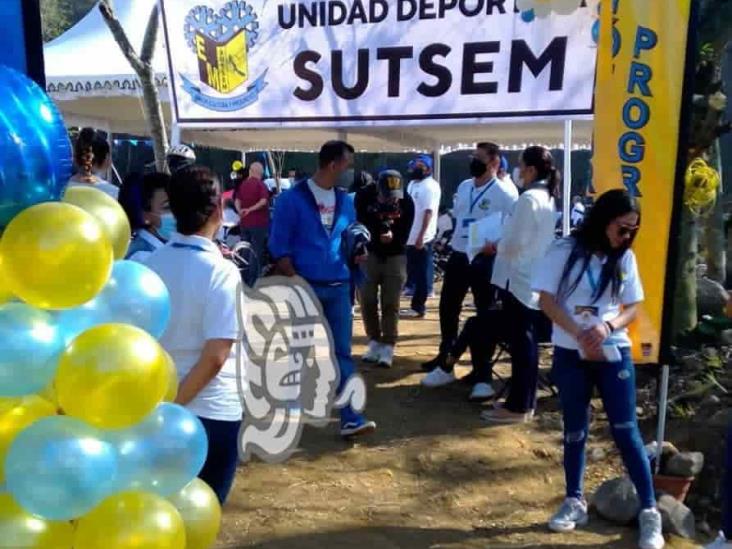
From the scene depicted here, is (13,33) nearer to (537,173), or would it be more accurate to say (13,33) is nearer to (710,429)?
(537,173)

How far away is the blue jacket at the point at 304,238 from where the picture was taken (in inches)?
213

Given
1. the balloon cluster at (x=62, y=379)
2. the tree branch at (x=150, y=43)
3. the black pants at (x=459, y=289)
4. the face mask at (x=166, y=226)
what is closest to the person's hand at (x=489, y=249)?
the black pants at (x=459, y=289)

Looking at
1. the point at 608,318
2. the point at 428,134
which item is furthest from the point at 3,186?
the point at 428,134

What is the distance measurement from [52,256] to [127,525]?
0.65 meters

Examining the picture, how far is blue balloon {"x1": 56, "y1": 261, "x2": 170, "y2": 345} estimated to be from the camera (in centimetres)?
226

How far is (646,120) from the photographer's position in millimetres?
4586

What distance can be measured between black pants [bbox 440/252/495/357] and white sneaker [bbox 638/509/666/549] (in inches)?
97.8

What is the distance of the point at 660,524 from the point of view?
171 inches

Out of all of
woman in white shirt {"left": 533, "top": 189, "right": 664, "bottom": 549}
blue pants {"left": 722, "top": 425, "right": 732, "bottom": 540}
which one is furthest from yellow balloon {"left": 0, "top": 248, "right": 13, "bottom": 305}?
blue pants {"left": 722, "top": 425, "right": 732, "bottom": 540}

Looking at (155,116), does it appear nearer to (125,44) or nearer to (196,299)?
(125,44)

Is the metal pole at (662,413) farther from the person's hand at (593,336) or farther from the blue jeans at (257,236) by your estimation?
the blue jeans at (257,236)

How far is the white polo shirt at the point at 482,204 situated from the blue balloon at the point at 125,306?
4322mm

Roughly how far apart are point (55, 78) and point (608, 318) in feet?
29.1

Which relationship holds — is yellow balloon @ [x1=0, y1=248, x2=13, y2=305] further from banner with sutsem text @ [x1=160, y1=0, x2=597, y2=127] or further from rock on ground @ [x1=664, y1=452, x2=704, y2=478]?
banner with sutsem text @ [x1=160, y1=0, x2=597, y2=127]
